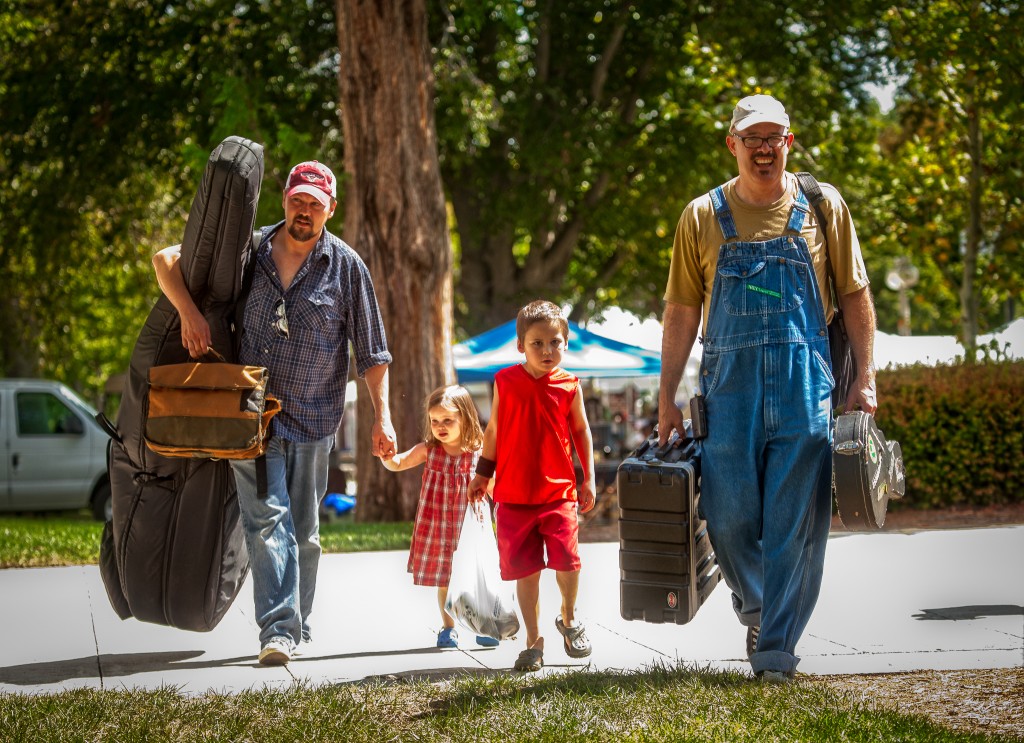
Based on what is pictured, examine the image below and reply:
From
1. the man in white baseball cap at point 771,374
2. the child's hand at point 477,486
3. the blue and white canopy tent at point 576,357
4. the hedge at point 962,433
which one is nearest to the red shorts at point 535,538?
the child's hand at point 477,486

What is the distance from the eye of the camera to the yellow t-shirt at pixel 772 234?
4.39 metres

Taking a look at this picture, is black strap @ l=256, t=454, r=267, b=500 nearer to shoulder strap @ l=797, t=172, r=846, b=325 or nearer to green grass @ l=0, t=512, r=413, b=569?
shoulder strap @ l=797, t=172, r=846, b=325

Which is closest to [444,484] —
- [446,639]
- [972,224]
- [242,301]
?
[446,639]

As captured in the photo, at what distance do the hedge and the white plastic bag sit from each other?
24.3 feet

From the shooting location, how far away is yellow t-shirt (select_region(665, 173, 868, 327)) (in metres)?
4.39

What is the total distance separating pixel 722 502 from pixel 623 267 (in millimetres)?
20460

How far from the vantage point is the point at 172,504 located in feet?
16.2

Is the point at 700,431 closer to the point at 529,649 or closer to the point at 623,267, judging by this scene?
the point at 529,649

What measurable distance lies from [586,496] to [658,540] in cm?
83

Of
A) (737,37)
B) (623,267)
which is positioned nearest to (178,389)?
(737,37)

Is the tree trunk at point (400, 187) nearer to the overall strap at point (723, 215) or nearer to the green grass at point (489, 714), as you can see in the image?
the overall strap at point (723, 215)

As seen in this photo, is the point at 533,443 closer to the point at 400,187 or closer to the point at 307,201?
the point at 307,201

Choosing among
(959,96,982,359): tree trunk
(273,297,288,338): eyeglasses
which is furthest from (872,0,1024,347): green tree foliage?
(273,297,288,338): eyeglasses

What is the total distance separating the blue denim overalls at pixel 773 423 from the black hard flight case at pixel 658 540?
20cm
